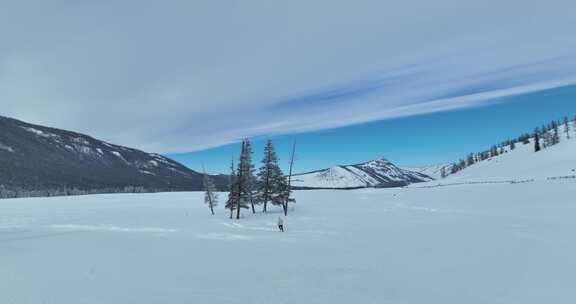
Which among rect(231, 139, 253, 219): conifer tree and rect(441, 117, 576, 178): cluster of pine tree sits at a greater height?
rect(441, 117, 576, 178): cluster of pine tree

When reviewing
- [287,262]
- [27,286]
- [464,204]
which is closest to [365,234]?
[287,262]

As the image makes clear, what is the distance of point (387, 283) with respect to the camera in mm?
9727

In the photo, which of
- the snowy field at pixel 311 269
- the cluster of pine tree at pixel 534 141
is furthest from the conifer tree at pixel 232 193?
the cluster of pine tree at pixel 534 141

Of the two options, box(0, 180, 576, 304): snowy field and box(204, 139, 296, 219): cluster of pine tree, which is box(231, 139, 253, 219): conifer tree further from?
box(0, 180, 576, 304): snowy field

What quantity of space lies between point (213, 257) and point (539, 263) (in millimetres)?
13092

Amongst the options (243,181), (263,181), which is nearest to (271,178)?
(263,181)

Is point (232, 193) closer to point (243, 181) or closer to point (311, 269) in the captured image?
point (243, 181)

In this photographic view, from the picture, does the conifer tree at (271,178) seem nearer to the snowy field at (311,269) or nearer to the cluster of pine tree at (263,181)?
the cluster of pine tree at (263,181)

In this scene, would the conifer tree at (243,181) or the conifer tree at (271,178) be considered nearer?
the conifer tree at (243,181)

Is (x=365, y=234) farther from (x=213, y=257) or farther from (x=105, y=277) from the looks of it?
(x=105, y=277)

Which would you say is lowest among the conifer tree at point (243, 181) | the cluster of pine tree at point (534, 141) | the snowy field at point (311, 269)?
the snowy field at point (311, 269)

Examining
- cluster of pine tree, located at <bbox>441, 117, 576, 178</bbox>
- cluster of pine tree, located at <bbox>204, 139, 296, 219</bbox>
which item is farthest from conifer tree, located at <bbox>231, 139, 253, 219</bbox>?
cluster of pine tree, located at <bbox>441, 117, 576, 178</bbox>

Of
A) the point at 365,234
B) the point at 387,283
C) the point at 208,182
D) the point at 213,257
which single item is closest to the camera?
the point at 387,283

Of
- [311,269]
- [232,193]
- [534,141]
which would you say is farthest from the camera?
[534,141]
